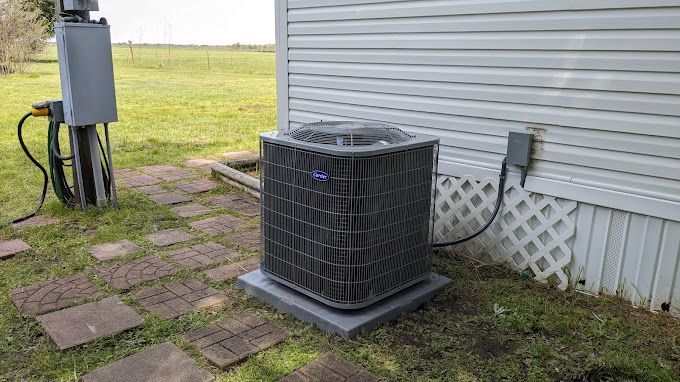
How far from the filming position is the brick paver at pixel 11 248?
3425 mm

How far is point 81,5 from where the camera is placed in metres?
3.91

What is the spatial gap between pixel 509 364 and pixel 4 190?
472 cm

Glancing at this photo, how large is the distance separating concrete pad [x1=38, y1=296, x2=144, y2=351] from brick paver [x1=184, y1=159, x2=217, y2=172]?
131 inches

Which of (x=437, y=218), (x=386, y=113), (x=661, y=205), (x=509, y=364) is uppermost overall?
(x=386, y=113)

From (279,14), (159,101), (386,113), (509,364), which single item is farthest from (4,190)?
(159,101)

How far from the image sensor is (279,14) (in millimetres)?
4324

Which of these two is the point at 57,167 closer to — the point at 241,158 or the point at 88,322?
the point at 88,322

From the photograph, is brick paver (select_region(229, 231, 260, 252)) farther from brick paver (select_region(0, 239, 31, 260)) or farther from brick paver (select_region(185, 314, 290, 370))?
brick paver (select_region(0, 239, 31, 260))

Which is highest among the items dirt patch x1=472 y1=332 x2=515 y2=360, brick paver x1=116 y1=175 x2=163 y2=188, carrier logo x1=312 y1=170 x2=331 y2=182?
carrier logo x1=312 y1=170 x2=331 y2=182

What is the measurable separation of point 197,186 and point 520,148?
3.35m

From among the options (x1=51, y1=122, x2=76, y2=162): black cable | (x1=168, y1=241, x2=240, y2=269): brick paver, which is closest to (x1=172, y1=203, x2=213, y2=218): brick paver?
(x1=168, y1=241, x2=240, y2=269): brick paver

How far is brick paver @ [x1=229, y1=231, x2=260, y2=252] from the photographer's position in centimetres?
370

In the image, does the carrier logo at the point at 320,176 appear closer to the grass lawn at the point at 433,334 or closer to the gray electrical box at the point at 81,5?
the grass lawn at the point at 433,334

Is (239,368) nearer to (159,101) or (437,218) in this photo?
(437,218)
